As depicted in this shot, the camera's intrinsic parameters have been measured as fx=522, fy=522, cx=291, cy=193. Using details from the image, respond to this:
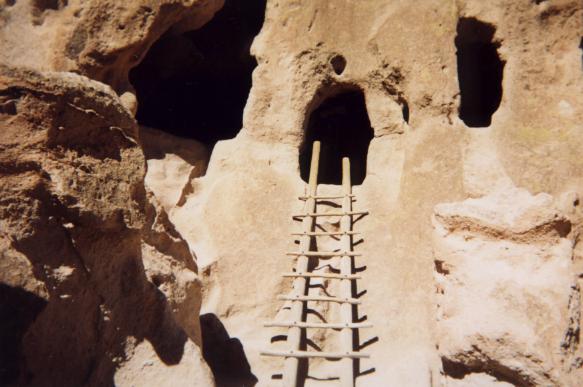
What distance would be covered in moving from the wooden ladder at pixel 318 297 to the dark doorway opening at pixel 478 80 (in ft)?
5.58

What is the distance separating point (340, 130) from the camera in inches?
239

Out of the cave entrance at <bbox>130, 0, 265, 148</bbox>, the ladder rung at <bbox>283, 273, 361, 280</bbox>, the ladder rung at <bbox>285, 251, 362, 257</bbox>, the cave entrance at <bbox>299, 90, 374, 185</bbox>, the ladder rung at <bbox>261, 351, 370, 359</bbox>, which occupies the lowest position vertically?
the ladder rung at <bbox>261, 351, 370, 359</bbox>

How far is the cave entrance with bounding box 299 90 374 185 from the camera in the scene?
5.81 m

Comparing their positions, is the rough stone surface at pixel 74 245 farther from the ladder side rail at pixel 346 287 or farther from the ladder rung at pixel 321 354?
the ladder side rail at pixel 346 287

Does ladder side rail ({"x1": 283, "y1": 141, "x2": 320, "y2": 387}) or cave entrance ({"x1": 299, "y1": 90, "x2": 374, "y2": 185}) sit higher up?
cave entrance ({"x1": 299, "y1": 90, "x2": 374, "y2": 185})

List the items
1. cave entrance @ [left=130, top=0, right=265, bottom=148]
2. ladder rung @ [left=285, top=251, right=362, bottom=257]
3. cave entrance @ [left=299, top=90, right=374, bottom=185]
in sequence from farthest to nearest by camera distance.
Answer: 1. cave entrance @ [left=299, top=90, right=374, bottom=185]
2. cave entrance @ [left=130, top=0, right=265, bottom=148]
3. ladder rung @ [left=285, top=251, right=362, bottom=257]

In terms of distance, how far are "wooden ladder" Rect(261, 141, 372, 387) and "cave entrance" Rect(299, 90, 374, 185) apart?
5.40 ft

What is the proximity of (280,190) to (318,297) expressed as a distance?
114 cm

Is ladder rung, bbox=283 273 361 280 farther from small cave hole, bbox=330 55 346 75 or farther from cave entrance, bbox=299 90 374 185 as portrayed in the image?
cave entrance, bbox=299 90 374 185

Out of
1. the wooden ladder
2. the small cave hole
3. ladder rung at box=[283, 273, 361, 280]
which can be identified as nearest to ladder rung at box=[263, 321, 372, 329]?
the wooden ladder

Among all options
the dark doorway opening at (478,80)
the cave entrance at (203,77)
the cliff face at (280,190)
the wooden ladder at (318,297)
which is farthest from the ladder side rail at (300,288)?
the cave entrance at (203,77)

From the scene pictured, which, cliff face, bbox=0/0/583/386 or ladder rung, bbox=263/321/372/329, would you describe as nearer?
cliff face, bbox=0/0/583/386

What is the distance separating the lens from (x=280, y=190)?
4035mm

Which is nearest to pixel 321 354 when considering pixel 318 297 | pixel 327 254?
pixel 318 297
